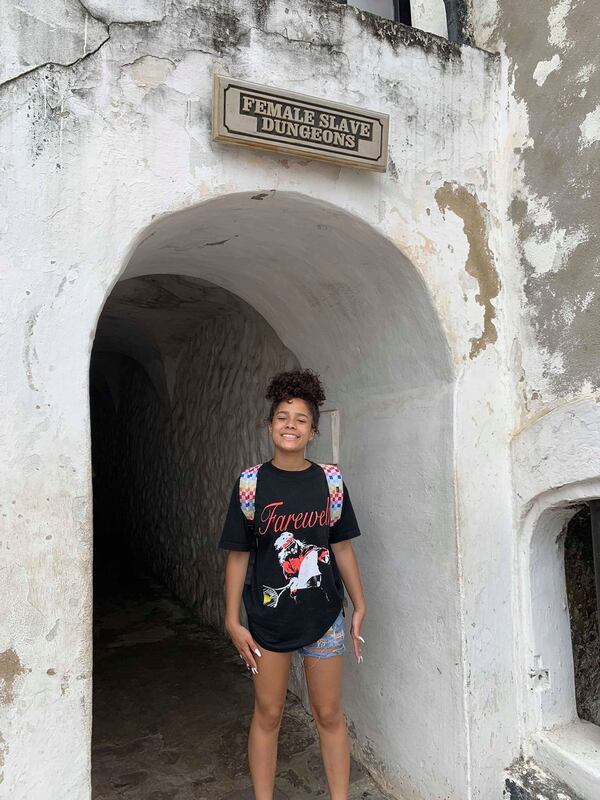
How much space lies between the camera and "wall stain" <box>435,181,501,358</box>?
Answer: 265 centimetres

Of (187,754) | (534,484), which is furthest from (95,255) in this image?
(187,754)

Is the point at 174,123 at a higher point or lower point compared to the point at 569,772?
higher

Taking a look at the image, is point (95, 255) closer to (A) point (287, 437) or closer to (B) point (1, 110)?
(B) point (1, 110)

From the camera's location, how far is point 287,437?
240 cm

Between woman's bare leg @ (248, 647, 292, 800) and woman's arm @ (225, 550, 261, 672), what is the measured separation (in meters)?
0.05

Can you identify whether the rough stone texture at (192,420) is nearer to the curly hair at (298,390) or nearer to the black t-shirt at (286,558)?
the curly hair at (298,390)

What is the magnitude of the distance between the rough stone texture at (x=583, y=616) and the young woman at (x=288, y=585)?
0.99 meters

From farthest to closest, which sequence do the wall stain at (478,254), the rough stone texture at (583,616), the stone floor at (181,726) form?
the stone floor at (181,726) < the rough stone texture at (583,616) < the wall stain at (478,254)

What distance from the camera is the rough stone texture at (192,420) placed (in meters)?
4.57

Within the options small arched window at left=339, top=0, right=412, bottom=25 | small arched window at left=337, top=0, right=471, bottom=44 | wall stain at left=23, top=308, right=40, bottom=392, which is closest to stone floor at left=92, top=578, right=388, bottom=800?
wall stain at left=23, top=308, right=40, bottom=392

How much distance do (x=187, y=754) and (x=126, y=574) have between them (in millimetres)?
4303

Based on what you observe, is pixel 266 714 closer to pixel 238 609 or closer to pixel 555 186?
pixel 238 609

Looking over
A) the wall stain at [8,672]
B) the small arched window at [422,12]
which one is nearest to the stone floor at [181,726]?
the wall stain at [8,672]

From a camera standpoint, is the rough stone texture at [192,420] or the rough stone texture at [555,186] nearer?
the rough stone texture at [555,186]
